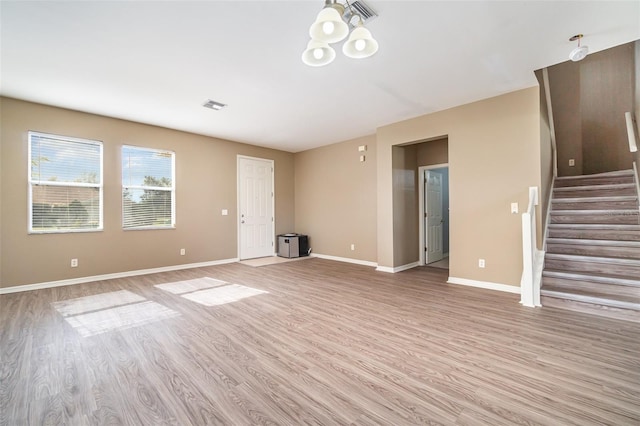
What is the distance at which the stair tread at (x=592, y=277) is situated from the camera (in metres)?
3.09

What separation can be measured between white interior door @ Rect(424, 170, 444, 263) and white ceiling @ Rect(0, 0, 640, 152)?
1.95 meters

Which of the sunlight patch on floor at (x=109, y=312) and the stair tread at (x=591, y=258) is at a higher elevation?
the stair tread at (x=591, y=258)

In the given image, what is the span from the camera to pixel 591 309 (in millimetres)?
3041

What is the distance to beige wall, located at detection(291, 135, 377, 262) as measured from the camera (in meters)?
6.00

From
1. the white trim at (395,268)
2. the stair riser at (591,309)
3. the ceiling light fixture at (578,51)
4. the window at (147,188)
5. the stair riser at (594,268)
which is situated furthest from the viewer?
the white trim at (395,268)

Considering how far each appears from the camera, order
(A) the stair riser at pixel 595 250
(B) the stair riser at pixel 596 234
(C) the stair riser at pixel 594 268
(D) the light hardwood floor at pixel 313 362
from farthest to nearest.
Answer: (B) the stair riser at pixel 596 234, (A) the stair riser at pixel 595 250, (C) the stair riser at pixel 594 268, (D) the light hardwood floor at pixel 313 362

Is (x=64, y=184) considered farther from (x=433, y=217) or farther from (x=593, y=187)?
(x=593, y=187)

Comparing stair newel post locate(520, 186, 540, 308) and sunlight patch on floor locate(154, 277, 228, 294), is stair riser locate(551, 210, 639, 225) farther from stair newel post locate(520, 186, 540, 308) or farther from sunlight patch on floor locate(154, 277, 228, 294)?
sunlight patch on floor locate(154, 277, 228, 294)

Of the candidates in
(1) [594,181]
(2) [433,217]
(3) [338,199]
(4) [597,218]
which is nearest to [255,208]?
(3) [338,199]

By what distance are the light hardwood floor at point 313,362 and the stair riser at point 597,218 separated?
5.70ft

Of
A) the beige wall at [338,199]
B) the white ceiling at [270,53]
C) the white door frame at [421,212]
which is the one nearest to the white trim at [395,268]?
the white door frame at [421,212]

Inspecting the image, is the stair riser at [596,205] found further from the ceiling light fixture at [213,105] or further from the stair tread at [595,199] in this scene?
the ceiling light fixture at [213,105]

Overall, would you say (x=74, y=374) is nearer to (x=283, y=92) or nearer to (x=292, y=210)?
(x=283, y=92)

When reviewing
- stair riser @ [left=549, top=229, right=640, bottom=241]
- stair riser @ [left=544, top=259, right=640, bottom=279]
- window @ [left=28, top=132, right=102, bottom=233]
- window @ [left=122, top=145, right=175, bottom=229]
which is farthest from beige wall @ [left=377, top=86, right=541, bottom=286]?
window @ [left=28, top=132, right=102, bottom=233]
